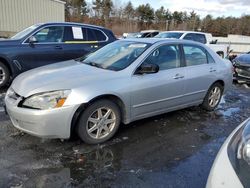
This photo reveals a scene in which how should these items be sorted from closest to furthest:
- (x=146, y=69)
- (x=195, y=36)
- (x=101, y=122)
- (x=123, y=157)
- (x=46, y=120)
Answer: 1. (x=46, y=120)
2. (x=123, y=157)
3. (x=101, y=122)
4. (x=146, y=69)
5. (x=195, y=36)

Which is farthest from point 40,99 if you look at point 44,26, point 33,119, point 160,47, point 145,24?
point 145,24

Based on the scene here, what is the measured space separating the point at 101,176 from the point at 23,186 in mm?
864

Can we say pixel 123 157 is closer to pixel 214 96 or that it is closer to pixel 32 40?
pixel 214 96

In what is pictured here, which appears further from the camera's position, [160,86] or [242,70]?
[242,70]

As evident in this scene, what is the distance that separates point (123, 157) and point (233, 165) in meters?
1.98

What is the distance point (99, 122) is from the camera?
392 centimetres

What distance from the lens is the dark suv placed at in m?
6.77

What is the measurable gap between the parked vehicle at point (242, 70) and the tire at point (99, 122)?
22.1 feet

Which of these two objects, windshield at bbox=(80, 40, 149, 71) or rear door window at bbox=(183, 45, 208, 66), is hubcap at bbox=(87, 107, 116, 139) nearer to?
windshield at bbox=(80, 40, 149, 71)

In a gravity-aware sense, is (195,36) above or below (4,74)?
above

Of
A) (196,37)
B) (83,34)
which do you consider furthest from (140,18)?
(83,34)

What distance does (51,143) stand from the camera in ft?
12.8

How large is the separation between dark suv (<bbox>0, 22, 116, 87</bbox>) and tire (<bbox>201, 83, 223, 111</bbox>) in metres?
3.92

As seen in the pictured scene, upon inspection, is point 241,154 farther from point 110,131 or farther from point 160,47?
point 160,47
